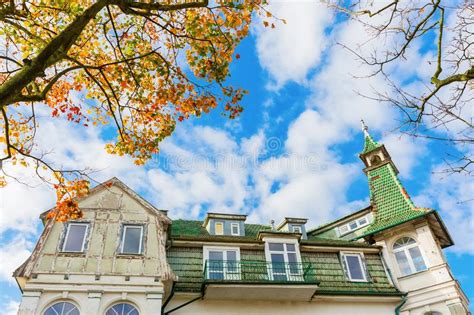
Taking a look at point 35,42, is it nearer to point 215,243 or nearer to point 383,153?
point 215,243

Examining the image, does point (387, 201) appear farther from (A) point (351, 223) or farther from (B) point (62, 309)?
(B) point (62, 309)

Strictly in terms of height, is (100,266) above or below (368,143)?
below

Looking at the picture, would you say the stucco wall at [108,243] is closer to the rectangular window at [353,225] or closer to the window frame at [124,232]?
the window frame at [124,232]

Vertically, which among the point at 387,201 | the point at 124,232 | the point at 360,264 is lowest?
the point at 360,264

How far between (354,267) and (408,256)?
9.25ft

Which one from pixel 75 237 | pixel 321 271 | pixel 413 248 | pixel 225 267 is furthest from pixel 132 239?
pixel 413 248

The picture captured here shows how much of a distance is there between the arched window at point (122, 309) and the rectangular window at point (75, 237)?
288cm

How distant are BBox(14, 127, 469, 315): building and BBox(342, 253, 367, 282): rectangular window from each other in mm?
52

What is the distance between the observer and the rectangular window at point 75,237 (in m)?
15.8

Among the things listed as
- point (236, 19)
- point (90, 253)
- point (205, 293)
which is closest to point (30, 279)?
point (90, 253)

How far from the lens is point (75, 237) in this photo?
53.2 feet

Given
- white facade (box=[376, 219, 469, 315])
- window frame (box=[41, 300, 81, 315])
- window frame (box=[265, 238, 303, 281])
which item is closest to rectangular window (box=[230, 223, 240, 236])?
window frame (box=[265, 238, 303, 281])

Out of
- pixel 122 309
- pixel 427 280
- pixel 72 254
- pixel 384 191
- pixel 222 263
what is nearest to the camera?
pixel 122 309

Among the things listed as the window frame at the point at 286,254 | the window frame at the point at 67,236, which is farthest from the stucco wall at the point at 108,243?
the window frame at the point at 286,254
